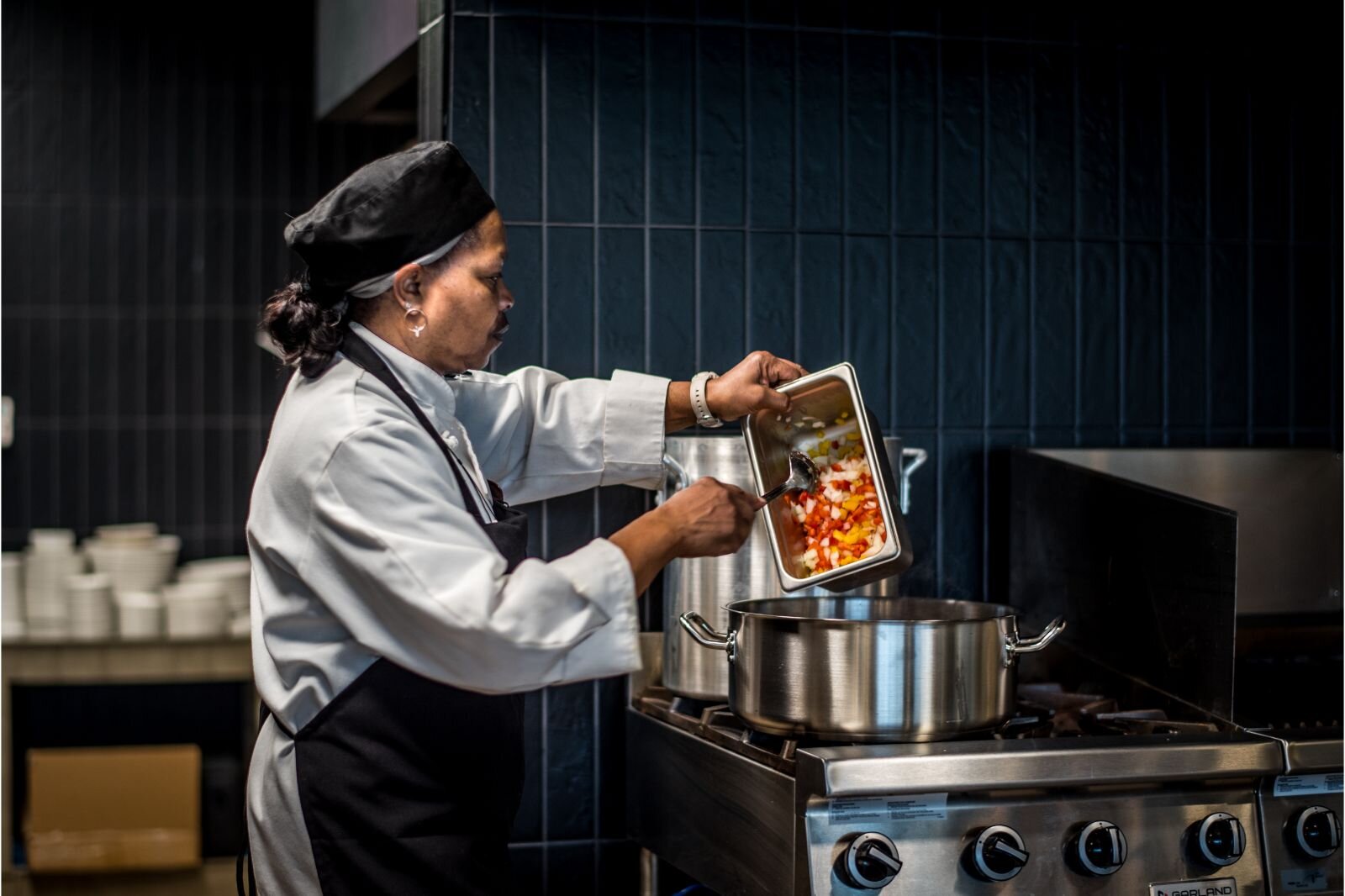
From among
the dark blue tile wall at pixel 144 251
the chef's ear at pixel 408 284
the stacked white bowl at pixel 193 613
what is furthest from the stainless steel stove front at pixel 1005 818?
the dark blue tile wall at pixel 144 251

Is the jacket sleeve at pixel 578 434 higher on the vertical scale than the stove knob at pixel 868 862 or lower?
higher

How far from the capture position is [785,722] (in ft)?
5.33

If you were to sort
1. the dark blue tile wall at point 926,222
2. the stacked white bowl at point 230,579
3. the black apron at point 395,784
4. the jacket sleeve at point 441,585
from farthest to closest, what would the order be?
the stacked white bowl at point 230,579
the dark blue tile wall at point 926,222
the black apron at point 395,784
the jacket sleeve at point 441,585

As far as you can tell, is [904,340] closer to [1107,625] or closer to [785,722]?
[1107,625]

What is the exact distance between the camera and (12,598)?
3.45 metres

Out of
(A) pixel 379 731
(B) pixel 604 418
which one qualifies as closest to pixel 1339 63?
(B) pixel 604 418

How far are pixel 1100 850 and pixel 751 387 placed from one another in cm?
75

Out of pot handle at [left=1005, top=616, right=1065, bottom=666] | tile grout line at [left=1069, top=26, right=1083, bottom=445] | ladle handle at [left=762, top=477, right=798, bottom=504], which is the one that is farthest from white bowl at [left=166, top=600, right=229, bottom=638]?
pot handle at [left=1005, top=616, right=1065, bottom=666]

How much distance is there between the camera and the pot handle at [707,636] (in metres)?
1.69

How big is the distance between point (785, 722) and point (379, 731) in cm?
51

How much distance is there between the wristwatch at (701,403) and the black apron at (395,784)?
457mm

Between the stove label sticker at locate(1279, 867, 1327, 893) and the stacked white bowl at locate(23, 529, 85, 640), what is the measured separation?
2.94m

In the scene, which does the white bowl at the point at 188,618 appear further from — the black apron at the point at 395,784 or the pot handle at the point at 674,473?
the black apron at the point at 395,784

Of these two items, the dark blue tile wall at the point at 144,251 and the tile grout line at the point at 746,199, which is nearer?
the tile grout line at the point at 746,199
